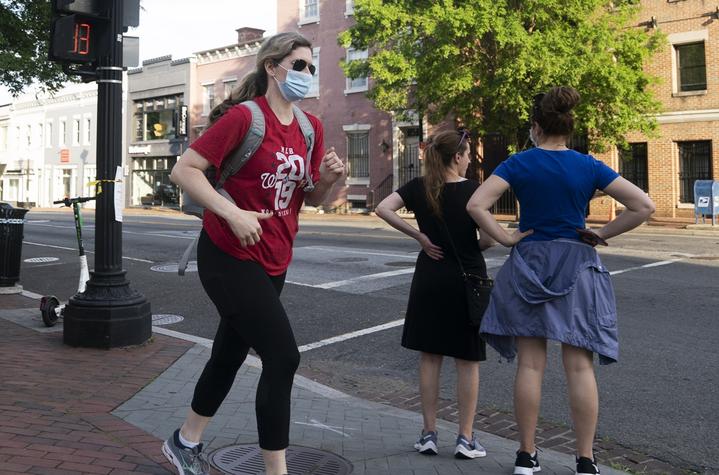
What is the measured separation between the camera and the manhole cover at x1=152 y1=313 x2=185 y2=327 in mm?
8500

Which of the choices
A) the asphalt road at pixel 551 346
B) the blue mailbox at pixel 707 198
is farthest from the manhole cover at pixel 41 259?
the blue mailbox at pixel 707 198

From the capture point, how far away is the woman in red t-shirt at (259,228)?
3.08m

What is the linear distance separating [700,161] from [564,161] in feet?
82.7

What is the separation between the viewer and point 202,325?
8.37m

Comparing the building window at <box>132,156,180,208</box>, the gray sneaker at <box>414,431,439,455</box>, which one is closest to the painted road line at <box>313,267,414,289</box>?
the gray sneaker at <box>414,431,439,455</box>

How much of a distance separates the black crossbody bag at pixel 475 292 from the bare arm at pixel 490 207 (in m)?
0.39

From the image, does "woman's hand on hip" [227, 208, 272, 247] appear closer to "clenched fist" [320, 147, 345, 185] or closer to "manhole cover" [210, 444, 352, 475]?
"clenched fist" [320, 147, 345, 185]

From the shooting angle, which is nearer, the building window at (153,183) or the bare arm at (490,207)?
the bare arm at (490,207)

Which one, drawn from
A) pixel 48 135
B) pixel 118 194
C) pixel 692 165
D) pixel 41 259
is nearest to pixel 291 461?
pixel 118 194

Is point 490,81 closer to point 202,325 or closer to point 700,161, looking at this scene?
point 700,161

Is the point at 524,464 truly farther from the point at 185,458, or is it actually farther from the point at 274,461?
the point at 185,458

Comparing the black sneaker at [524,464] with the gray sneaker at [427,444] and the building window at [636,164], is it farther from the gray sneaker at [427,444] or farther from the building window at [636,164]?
the building window at [636,164]

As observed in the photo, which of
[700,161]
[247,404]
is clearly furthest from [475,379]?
[700,161]

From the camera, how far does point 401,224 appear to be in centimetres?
457
